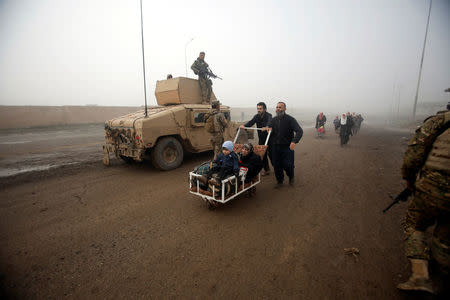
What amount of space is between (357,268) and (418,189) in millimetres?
1088

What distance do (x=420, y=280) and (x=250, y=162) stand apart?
257 centimetres

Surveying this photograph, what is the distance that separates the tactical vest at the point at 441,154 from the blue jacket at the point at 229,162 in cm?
236

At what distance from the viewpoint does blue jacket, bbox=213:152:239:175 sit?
349 centimetres

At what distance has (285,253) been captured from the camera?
253 centimetres

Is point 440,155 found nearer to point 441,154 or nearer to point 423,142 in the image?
point 441,154

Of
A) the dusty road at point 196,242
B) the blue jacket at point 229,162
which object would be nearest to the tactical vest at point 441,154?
the dusty road at point 196,242

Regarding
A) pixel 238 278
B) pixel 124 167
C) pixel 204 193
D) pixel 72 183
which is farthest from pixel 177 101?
pixel 238 278

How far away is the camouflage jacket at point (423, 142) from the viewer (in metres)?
1.74

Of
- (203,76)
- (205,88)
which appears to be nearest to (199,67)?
(203,76)

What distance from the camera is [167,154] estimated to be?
6.29 meters

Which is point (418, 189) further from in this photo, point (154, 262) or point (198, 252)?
point (154, 262)

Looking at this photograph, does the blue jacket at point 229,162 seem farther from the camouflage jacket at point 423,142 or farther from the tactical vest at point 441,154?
the tactical vest at point 441,154

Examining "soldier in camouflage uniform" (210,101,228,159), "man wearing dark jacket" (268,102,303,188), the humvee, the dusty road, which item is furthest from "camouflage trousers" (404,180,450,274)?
the humvee

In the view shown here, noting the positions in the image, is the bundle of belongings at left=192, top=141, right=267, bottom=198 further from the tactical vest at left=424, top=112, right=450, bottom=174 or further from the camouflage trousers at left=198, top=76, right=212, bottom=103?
the camouflage trousers at left=198, top=76, right=212, bottom=103
